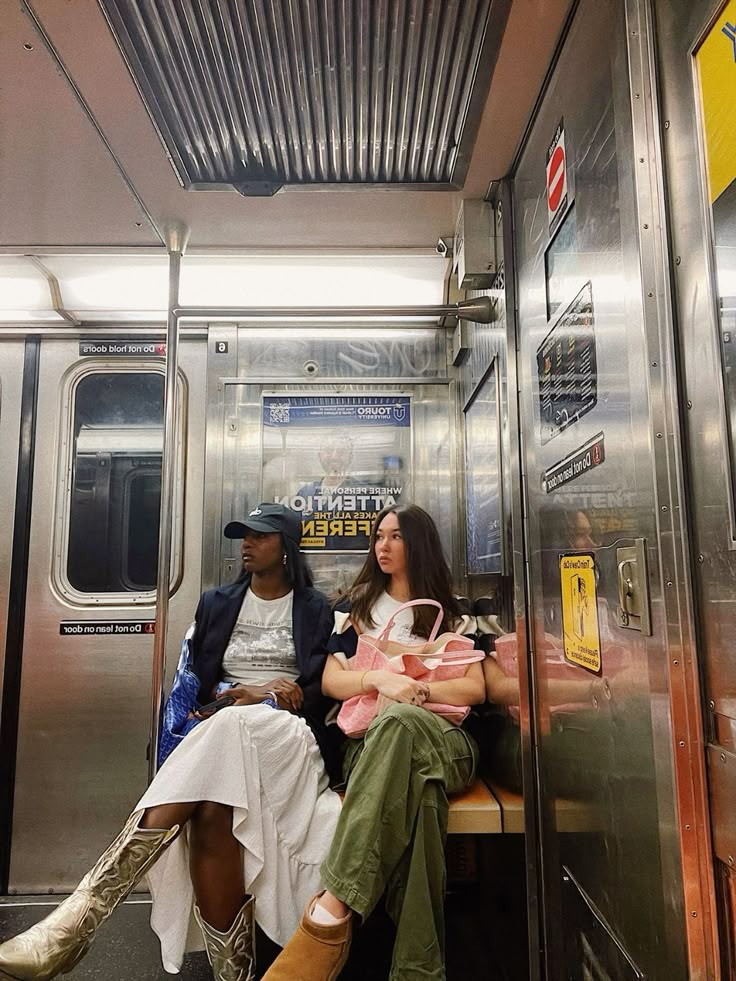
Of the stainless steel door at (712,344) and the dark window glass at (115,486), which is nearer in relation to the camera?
the stainless steel door at (712,344)

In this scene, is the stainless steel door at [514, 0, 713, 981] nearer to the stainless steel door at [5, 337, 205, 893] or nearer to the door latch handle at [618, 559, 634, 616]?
the door latch handle at [618, 559, 634, 616]

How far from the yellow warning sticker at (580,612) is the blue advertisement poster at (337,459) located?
61.5 inches

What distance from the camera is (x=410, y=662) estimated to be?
233 cm

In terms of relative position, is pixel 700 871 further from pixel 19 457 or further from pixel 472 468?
pixel 19 457

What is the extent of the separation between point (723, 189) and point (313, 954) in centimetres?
191

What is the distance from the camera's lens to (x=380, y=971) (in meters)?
2.32

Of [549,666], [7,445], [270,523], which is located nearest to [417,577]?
[270,523]

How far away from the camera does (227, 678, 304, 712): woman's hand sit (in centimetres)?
250

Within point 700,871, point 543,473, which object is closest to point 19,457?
point 543,473

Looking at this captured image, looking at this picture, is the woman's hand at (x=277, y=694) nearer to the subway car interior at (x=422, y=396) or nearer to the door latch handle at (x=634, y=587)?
the subway car interior at (x=422, y=396)

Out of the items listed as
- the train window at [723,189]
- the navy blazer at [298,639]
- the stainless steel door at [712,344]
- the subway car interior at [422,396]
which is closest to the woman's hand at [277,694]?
the navy blazer at [298,639]

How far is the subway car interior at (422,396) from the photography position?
108cm

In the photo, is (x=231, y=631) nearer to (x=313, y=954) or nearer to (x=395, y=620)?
(x=395, y=620)

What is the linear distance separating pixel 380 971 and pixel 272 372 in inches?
97.5
